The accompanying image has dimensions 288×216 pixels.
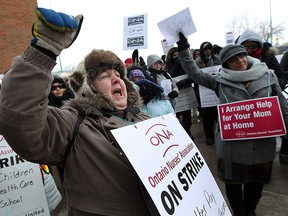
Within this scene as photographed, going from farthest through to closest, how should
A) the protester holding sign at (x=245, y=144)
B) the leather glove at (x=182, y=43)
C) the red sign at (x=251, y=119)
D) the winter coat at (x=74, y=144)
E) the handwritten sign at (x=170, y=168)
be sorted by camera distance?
the leather glove at (x=182, y=43) → the protester holding sign at (x=245, y=144) → the red sign at (x=251, y=119) → the handwritten sign at (x=170, y=168) → the winter coat at (x=74, y=144)

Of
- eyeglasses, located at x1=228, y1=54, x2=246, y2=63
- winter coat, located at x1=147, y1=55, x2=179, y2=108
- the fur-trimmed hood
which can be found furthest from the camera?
Answer: winter coat, located at x1=147, y1=55, x2=179, y2=108

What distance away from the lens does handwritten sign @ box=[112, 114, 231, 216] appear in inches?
41.4

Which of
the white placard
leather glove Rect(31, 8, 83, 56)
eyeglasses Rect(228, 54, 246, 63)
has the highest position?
the white placard

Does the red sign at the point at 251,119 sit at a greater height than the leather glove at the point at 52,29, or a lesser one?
lesser

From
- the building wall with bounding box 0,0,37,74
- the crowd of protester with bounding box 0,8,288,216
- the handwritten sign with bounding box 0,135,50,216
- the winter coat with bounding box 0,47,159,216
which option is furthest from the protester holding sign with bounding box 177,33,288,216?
the building wall with bounding box 0,0,37,74

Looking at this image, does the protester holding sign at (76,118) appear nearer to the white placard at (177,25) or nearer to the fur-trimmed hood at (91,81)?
the fur-trimmed hood at (91,81)

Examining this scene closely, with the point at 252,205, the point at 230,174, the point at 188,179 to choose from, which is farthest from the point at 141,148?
the point at 252,205

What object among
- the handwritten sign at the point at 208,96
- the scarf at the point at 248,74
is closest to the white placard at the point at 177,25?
the scarf at the point at 248,74

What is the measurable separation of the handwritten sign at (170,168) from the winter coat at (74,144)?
0.07 metres

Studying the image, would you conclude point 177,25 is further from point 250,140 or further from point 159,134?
point 159,134

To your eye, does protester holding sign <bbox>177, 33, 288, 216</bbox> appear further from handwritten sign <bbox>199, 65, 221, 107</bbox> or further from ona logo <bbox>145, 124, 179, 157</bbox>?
handwritten sign <bbox>199, 65, 221, 107</bbox>

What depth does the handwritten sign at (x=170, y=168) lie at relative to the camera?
1051mm

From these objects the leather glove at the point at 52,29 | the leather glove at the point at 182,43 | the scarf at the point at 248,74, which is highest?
the leather glove at the point at 182,43

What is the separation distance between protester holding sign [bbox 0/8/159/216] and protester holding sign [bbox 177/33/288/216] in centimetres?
124
